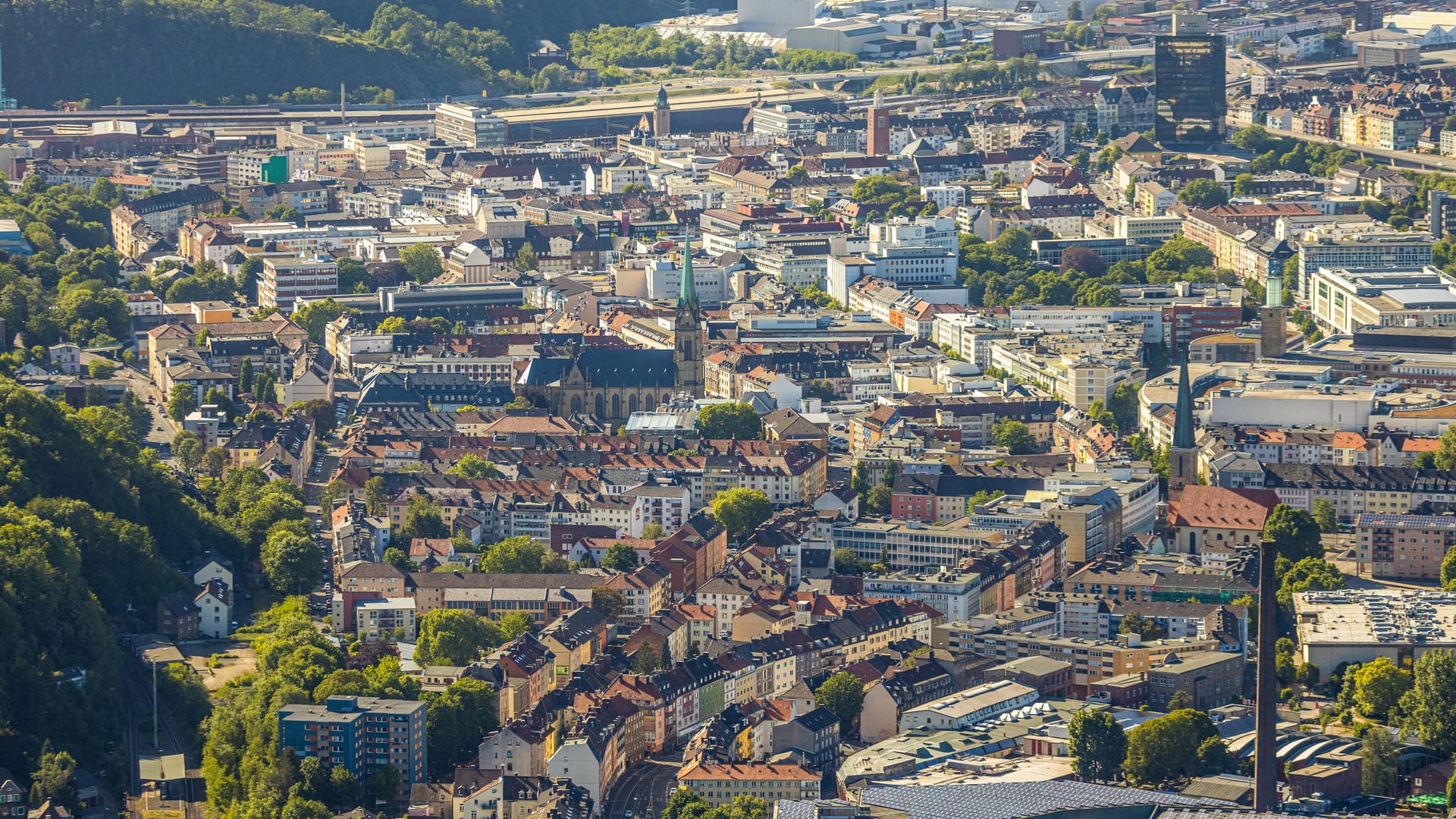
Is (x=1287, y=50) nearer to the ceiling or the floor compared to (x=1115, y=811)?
nearer to the ceiling

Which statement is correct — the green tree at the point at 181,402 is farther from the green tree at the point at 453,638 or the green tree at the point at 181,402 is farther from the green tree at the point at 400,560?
the green tree at the point at 453,638

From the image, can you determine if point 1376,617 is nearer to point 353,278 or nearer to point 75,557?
point 75,557

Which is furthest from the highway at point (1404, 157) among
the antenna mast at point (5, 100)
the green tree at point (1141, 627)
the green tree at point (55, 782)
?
the green tree at point (55, 782)

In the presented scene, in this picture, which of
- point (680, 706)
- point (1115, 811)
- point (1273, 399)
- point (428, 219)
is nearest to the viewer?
point (1115, 811)

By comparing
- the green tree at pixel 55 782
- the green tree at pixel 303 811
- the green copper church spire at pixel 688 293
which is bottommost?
the green tree at pixel 303 811

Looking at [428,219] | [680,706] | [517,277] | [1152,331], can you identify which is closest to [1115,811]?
[680,706]

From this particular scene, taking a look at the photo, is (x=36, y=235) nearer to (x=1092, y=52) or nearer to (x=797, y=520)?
(x=797, y=520)

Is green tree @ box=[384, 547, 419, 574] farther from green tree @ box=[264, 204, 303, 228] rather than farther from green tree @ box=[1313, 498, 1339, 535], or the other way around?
green tree @ box=[264, 204, 303, 228]
